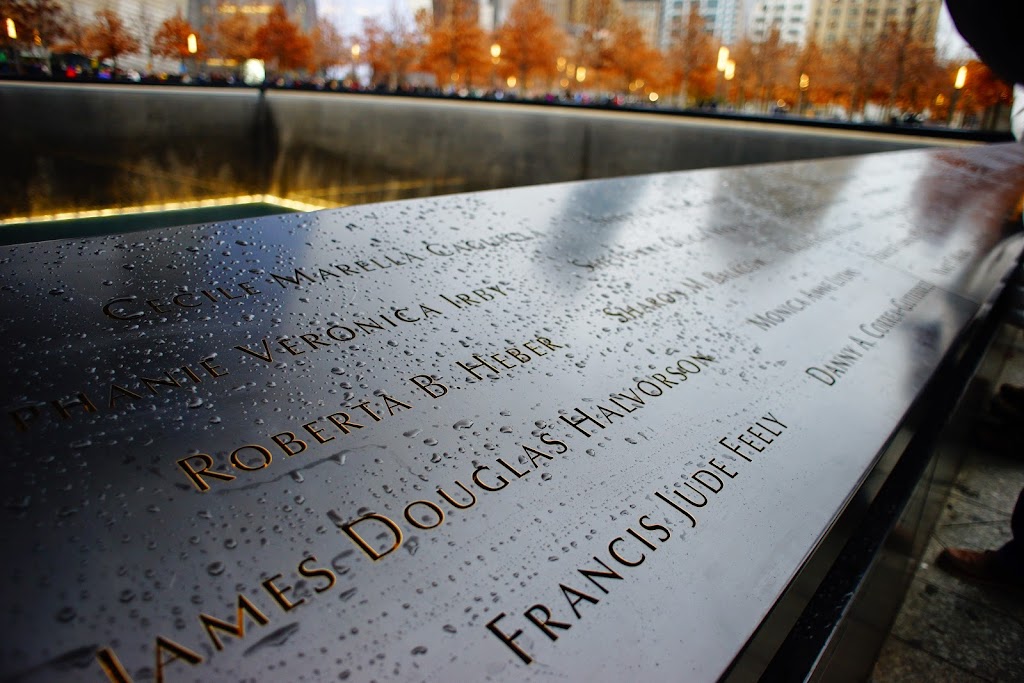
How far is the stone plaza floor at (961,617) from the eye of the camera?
2.18 m

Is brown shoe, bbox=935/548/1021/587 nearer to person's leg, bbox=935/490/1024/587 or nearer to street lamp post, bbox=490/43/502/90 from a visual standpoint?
person's leg, bbox=935/490/1024/587

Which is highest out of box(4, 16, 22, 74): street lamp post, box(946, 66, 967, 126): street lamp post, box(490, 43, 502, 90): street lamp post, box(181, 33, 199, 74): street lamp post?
box(490, 43, 502, 90): street lamp post

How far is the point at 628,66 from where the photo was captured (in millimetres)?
32625

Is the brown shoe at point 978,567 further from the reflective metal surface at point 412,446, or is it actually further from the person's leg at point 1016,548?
the reflective metal surface at point 412,446

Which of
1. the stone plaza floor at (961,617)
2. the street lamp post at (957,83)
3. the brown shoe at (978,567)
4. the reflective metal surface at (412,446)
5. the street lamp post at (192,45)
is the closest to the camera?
the reflective metal surface at (412,446)

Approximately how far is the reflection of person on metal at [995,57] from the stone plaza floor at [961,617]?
0.20ft

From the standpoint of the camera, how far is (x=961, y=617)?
2.44 m

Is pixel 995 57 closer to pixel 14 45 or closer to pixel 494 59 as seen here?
pixel 14 45

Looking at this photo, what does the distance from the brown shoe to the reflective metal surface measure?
0.90m

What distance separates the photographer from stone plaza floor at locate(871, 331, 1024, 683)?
218 cm

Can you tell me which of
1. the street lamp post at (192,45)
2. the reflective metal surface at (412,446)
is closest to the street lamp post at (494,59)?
the street lamp post at (192,45)

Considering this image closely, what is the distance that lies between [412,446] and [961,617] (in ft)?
7.82

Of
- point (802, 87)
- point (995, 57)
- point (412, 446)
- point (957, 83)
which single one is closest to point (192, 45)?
point (995, 57)

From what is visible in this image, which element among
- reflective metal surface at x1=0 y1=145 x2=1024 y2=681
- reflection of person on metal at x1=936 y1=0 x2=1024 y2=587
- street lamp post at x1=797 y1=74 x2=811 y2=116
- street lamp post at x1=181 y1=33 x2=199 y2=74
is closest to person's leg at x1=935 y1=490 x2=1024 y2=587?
reflection of person on metal at x1=936 y1=0 x2=1024 y2=587
